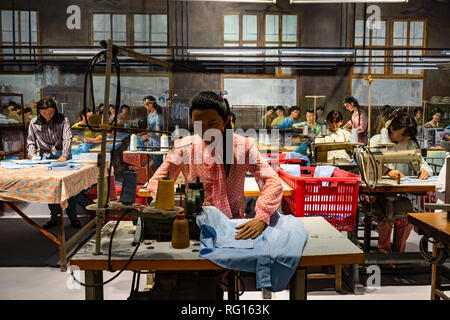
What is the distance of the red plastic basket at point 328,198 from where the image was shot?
302 centimetres

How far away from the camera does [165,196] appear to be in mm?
1623

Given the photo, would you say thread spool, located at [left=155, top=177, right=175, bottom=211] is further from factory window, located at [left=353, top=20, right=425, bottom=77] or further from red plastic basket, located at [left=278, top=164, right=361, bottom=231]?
factory window, located at [left=353, top=20, right=425, bottom=77]

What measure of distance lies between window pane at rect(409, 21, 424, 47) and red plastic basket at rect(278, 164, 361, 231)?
591 centimetres

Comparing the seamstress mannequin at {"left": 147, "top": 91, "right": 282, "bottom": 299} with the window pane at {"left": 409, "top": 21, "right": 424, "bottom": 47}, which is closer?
Answer: the seamstress mannequin at {"left": 147, "top": 91, "right": 282, "bottom": 299}

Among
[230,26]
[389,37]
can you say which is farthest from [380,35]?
[230,26]

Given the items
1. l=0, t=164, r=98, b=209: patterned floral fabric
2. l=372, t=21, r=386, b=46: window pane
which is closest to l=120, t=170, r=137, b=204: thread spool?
l=0, t=164, r=98, b=209: patterned floral fabric

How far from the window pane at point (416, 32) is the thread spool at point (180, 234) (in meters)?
7.67

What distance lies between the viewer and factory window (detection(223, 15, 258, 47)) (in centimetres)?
765

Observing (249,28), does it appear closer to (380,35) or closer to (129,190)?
(380,35)

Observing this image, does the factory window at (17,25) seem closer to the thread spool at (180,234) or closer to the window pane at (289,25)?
the window pane at (289,25)

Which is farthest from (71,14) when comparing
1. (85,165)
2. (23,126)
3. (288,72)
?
(85,165)

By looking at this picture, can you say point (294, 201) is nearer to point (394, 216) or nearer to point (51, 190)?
point (394, 216)

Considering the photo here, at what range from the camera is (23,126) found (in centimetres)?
698

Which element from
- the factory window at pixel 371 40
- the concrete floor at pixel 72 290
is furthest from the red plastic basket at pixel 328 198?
the factory window at pixel 371 40
